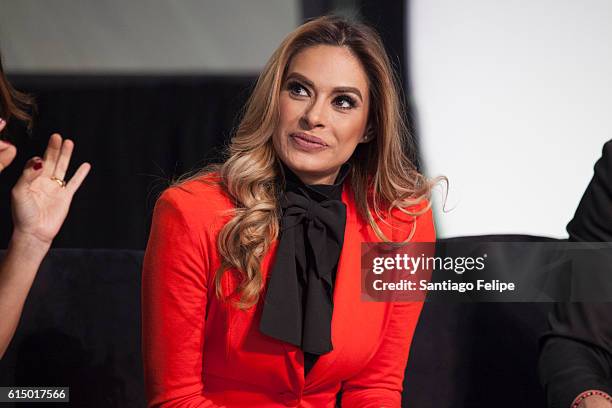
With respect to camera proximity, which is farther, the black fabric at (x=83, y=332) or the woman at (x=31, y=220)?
the black fabric at (x=83, y=332)

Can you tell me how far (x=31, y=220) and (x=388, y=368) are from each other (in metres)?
0.87

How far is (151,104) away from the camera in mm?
2609

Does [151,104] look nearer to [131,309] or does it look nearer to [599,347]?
[131,309]

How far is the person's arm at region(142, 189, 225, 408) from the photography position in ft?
5.48

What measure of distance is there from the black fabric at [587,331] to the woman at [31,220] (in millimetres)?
1075

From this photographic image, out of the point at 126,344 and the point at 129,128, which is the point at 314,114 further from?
the point at 129,128

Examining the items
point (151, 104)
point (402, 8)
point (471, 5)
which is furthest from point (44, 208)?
point (471, 5)

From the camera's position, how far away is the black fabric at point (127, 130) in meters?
2.59

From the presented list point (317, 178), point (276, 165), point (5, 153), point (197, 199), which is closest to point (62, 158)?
point (5, 153)

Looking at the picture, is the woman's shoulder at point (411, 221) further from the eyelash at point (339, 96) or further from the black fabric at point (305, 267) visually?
the eyelash at point (339, 96)

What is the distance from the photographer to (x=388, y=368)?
6.24ft

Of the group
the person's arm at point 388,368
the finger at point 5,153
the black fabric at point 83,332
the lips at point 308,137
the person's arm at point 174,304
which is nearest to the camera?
the finger at point 5,153

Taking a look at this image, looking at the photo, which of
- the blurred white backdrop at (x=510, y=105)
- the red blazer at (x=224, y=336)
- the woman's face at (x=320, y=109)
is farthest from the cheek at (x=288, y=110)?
the blurred white backdrop at (x=510, y=105)

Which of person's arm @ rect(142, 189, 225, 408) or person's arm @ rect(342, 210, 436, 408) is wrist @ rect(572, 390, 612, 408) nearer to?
person's arm @ rect(342, 210, 436, 408)
